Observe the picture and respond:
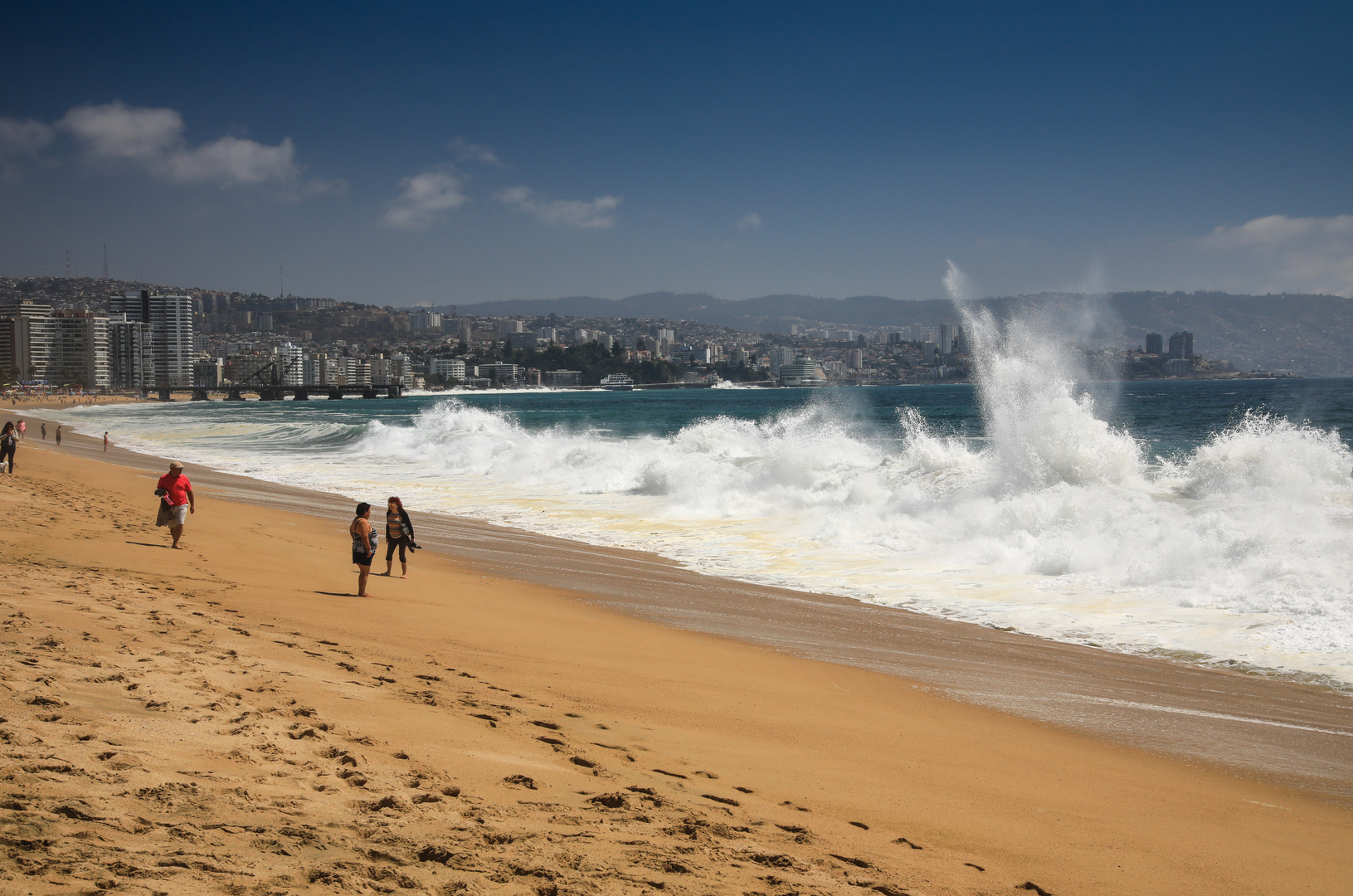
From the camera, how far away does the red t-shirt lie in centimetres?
1184

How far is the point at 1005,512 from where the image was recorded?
1460 centimetres

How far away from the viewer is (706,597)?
1085 cm

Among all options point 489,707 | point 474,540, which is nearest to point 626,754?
point 489,707

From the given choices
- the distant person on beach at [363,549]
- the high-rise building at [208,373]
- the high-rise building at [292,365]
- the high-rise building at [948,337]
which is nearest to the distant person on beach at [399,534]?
the distant person on beach at [363,549]

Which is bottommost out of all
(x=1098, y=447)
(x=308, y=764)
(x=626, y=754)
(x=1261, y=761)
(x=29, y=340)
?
(x=1261, y=761)

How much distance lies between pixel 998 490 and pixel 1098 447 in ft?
7.70

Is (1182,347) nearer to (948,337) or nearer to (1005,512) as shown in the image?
(948,337)

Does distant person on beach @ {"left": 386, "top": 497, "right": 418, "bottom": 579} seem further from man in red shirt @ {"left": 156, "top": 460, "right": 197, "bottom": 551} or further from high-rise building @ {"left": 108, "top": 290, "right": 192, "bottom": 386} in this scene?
high-rise building @ {"left": 108, "top": 290, "right": 192, "bottom": 386}

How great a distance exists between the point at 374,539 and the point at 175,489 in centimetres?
419

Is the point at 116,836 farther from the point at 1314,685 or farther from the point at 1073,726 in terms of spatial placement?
the point at 1314,685

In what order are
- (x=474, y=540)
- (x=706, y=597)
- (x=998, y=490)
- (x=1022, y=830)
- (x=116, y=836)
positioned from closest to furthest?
1. (x=116, y=836)
2. (x=1022, y=830)
3. (x=706, y=597)
4. (x=474, y=540)
5. (x=998, y=490)

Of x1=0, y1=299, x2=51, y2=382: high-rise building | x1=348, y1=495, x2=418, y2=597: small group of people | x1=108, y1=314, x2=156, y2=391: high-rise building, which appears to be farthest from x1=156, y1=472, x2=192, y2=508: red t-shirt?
x1=0, y1=299, x2=51, y2=382: high-rise building

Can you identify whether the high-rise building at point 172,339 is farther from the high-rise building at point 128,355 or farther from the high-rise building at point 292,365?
the high-rise building at point 292,365

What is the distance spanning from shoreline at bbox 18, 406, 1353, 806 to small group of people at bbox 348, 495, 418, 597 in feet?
5.34
